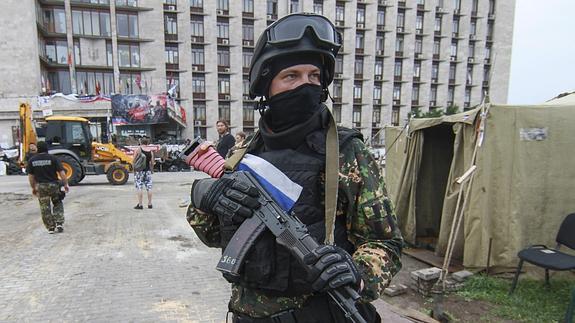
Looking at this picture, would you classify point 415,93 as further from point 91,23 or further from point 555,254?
point 555,254

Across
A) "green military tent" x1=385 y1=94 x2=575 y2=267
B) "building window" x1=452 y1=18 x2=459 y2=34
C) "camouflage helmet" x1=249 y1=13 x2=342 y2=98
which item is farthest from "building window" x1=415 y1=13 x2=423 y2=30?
"camouflage helmet" x1=249 y1=13 x2=342 y2=98

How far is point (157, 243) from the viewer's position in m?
5.52

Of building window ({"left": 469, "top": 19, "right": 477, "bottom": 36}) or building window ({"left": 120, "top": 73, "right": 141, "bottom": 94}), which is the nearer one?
building window ({"left": 120, "top": 73, "right": 141, "bottom": 94})

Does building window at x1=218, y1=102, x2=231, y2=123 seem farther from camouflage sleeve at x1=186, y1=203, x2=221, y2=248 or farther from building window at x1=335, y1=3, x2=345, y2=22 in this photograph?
camouflage sleeve at x1=186, y1=203, x2=221, y2=248

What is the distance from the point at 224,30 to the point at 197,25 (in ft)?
9.15

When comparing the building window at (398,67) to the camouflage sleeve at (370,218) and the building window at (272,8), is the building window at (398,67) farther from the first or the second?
the camouflage sleeve at (370,218)

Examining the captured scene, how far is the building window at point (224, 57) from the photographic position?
115 ft

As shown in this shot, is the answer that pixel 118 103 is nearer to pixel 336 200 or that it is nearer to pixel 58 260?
pixel 58 260

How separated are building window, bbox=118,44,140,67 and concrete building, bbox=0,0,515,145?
0.30ft

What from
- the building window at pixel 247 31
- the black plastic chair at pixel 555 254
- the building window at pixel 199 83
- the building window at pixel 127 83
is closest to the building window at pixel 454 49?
the building window at pixel 247 31

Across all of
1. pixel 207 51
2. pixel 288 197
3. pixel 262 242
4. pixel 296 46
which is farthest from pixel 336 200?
pixel 207 51

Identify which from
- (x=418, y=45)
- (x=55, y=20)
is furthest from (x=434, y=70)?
(x=55, y=20)

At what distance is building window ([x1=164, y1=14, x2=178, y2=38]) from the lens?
108 ft

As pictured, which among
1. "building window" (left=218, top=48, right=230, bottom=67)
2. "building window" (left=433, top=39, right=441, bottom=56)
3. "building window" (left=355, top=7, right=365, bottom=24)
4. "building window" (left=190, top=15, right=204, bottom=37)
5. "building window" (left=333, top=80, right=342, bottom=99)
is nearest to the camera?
"building window" (left=190, top=15, right=204, bottom=37)
